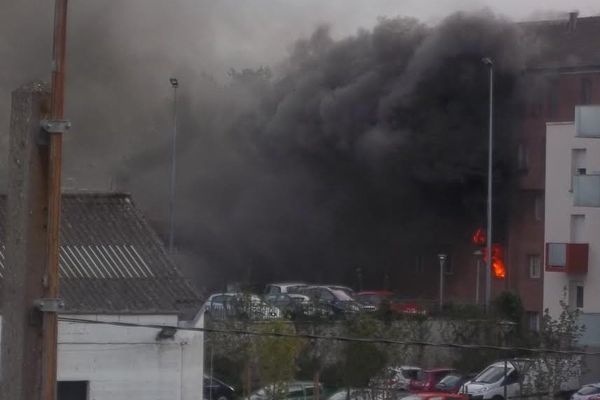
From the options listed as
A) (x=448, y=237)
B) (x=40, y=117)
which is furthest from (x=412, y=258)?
(x=40, y=117)

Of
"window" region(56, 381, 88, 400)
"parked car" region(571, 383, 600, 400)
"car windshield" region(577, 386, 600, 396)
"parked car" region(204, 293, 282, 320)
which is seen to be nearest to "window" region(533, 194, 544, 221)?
"parked car" region(204, 293, 282, 320)

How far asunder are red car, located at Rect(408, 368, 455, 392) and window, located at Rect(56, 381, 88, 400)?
1515 cm

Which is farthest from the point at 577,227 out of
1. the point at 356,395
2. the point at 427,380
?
the point at 356,395

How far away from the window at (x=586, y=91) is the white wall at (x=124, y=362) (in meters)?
37.0

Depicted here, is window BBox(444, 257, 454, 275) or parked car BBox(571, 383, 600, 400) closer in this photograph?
parked car BBox(571, 383, 600, 400)

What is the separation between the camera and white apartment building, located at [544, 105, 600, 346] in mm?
41531

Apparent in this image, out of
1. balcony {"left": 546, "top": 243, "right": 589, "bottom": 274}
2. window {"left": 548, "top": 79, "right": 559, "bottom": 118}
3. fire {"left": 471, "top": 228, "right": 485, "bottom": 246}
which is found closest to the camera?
balcony {"left": 546, "top": 243, "right": 589, "bottom": 274}

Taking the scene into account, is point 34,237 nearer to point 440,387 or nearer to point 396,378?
point 396,378

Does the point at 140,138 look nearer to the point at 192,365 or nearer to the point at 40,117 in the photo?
the point at 192,365

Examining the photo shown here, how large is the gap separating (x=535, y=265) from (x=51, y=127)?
Answer: 4505 cm

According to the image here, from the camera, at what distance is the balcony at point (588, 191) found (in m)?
36.9

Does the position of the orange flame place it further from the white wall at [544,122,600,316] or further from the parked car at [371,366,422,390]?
the parked car at [371,366,422,390]

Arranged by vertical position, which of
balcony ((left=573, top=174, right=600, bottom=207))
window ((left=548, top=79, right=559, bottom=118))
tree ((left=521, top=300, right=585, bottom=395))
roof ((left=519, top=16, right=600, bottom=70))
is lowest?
tree ((left=521, top=300, right=585, bottom=395))

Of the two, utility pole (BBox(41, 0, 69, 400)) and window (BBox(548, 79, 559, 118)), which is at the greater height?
window (BBox(548, 79, 559, 118))
